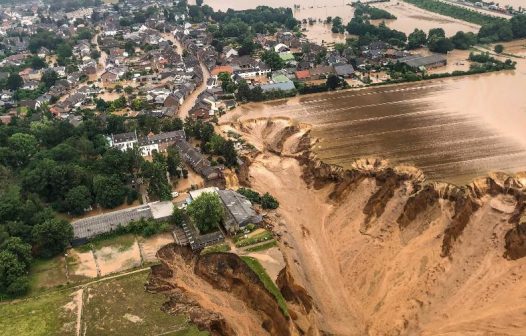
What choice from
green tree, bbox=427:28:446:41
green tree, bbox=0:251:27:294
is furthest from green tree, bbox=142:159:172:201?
green tree, bbox=427:28:446:41

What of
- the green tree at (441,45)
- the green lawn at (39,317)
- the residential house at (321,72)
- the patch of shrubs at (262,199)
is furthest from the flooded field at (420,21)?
the green lawn at (39,317)

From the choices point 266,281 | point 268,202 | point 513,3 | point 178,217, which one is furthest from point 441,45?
point 266,281

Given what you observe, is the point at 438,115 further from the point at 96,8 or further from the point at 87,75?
the point at 96,8

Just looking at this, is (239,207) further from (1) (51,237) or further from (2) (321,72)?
(2) (321,72)

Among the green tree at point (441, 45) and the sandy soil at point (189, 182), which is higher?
the green tree at point (441, 45)

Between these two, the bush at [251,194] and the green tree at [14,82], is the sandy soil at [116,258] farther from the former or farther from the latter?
the green tree at [14,82]
